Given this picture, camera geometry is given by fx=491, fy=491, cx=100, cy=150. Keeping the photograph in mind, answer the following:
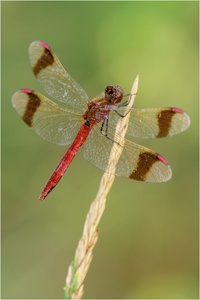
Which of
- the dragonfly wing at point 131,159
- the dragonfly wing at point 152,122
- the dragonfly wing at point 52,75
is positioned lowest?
the dragonfly wing at point 131,159

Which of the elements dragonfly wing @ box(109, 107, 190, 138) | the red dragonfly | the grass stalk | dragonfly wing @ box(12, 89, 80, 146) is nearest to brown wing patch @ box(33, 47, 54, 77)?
the red dragonfly

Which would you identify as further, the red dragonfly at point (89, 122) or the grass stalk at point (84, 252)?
the red dragonfly at point (89, 122)

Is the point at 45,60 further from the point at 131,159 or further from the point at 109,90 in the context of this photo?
the point at 131,159

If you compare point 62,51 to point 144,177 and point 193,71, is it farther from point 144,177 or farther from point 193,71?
point 144,177

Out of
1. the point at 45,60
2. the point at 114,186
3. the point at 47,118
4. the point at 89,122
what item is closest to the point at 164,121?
the point at 89,122

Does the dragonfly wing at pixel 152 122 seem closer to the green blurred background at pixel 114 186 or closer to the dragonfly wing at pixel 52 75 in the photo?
the dragonfly wing at pixel 52 75

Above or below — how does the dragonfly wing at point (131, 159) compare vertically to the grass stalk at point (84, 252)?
above

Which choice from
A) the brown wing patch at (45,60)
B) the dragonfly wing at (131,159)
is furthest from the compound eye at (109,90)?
the brown wing patch at (45,60)
